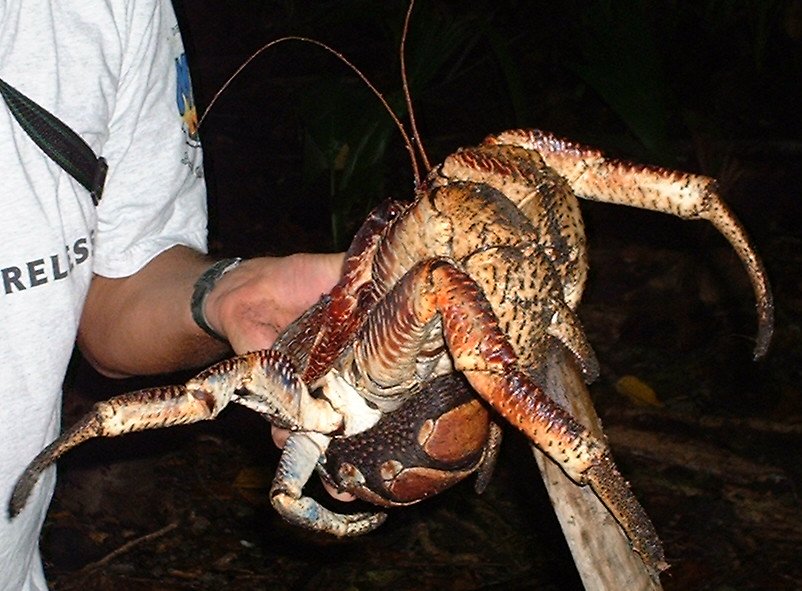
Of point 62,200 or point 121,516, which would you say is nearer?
point 62,200

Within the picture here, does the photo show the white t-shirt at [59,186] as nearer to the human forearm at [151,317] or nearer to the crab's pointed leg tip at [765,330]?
the human forearm at [151,317]

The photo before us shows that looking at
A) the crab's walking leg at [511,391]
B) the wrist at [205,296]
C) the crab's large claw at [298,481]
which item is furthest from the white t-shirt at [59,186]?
the crab's walking leg at [511,391]

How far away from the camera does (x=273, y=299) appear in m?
1.68

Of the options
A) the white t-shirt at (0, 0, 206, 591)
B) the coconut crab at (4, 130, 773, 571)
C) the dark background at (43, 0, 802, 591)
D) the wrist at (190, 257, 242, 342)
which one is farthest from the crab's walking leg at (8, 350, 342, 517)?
the dark background at (43, 0, 802, 591)

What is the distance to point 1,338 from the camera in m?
1.42

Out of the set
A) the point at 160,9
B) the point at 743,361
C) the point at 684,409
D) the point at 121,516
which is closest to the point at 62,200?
the point at 160,9

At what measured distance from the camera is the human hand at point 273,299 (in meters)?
1.66

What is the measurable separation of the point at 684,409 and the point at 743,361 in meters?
0.41

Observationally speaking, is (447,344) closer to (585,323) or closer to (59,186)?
(59,186)

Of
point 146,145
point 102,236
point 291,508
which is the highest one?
point 146,145

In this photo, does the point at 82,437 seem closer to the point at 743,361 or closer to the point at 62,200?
the point at 62,200

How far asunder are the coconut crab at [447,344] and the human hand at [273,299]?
8cm

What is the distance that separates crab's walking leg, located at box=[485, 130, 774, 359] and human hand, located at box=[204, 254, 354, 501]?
0.39m

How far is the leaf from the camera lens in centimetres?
354
